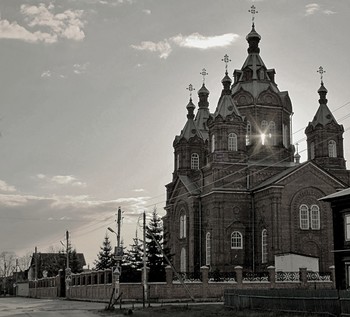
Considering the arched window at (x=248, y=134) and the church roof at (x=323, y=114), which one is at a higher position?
the church roof at (x=323, y=114)

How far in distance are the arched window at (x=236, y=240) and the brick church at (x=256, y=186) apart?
0.08 metres

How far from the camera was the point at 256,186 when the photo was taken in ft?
178

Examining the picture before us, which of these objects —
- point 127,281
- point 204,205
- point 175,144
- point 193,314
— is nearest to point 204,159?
point 175,144

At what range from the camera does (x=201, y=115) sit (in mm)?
68062

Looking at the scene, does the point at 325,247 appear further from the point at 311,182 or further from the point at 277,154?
the point at 277,154

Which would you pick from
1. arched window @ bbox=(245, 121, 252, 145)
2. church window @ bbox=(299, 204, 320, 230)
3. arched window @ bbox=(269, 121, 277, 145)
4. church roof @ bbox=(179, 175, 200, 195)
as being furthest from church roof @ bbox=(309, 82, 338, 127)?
church roof @ bbox=(179, 175, 200, 195)

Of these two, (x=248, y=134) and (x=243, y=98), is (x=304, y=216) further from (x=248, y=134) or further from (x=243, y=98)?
(x=243, y=98)

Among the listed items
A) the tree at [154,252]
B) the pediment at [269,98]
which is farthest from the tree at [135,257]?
the pediment at [269,98]

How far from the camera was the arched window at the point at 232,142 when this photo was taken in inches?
2147

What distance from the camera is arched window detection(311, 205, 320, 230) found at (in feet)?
170

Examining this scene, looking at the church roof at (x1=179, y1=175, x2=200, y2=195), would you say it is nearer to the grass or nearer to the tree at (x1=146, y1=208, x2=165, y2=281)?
the tree at (x1=146, y1=208, x2=165, y2=281)

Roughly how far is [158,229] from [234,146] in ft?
31.9

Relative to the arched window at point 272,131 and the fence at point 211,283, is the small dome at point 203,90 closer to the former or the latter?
the arched window at point 272,131

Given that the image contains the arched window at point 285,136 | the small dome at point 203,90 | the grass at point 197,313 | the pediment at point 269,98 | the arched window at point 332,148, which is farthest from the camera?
the small dome at point 203,90
